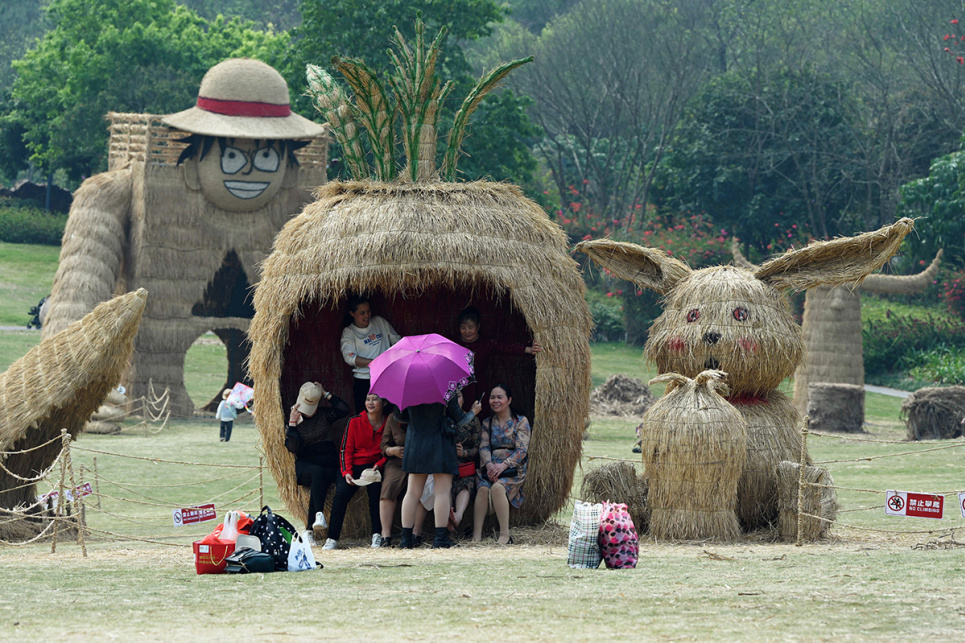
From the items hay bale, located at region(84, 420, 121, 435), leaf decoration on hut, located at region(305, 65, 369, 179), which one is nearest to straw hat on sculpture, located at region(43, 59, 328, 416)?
hay bale, located at region(84, 420, 121, 435)

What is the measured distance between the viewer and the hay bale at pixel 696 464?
924 cm

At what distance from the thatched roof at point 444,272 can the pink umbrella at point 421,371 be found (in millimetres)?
678

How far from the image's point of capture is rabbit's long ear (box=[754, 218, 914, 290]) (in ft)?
32.4

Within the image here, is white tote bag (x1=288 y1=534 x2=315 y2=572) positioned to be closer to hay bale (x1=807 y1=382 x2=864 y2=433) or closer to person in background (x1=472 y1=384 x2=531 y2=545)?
person in background (x1=472 y1=384 x2=531 y2=545)

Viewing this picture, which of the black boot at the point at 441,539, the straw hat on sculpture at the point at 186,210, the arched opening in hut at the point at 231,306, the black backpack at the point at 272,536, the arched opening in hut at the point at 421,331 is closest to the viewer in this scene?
the black backpack at the point at 272,536

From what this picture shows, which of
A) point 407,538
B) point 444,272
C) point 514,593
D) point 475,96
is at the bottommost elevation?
point 407,538

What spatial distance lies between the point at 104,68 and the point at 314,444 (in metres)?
30.3

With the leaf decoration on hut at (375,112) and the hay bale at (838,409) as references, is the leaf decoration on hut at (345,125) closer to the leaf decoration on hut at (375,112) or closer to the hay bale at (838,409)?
the leaf decoration on hut at (375,112)

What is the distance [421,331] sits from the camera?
36.4 feet

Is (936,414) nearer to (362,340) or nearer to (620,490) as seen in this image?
(620,490)

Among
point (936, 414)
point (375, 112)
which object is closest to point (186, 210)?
point (375, 112)

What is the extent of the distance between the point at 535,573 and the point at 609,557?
54 centimetres

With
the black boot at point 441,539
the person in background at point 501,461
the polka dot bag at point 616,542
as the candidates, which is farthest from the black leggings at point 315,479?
the polka dot bag at point 616,542

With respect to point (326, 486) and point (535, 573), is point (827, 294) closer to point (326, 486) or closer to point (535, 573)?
point (326, 486)
